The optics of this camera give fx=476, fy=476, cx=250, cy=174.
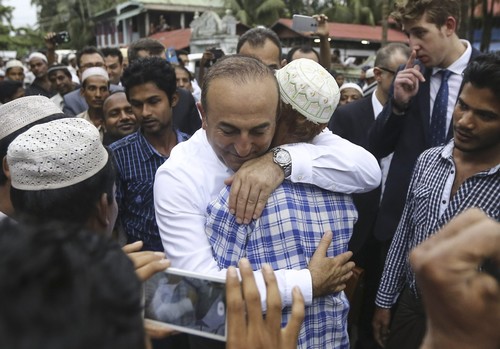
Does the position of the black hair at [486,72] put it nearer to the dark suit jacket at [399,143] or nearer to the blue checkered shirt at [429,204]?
the blue checkered shirt at [429,204]

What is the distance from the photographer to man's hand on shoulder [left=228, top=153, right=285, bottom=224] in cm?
146

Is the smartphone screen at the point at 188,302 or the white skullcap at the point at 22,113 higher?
the white skullcap at the point at 22,113

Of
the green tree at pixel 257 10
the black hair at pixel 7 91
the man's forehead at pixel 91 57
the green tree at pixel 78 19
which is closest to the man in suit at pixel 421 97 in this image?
the black hair at pixel 7 91

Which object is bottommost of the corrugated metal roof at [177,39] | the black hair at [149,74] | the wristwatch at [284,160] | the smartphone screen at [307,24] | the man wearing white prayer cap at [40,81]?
the corrugated metal roof at [177,39]

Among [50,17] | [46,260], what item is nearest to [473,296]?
[46,260]

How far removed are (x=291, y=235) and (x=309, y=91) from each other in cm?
47

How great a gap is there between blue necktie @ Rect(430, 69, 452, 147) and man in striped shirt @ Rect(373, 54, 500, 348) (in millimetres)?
470

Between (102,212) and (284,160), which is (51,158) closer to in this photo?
(102,212)

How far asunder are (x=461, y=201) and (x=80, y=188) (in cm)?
153

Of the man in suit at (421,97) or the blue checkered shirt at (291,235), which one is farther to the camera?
the man in suit at (421,97)

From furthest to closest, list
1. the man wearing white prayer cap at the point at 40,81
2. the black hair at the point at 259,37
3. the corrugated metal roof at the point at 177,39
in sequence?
the corrugated metal roof at the point at 177,39 → the man wearing white prayer cap at the point at 40,81 → the black hair at the point at 259,37

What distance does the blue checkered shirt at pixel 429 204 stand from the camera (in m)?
1.99

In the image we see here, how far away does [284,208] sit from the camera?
1.50 metres

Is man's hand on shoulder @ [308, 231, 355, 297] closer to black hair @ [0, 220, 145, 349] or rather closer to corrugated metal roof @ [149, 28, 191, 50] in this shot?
black hair @ [0, 220, 145, 349]
